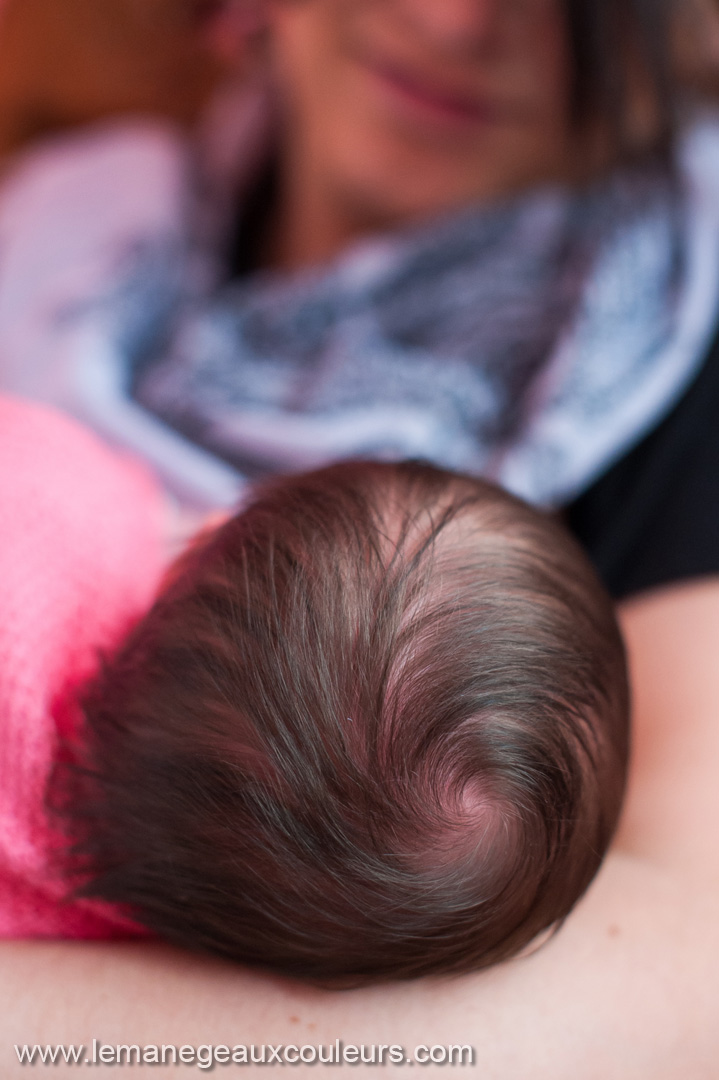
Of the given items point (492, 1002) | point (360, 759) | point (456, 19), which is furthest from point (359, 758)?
point (456, 19)

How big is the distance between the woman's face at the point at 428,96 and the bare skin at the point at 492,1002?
0.72 m

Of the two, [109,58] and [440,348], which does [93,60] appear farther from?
[440,348]

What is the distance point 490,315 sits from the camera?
0.81m

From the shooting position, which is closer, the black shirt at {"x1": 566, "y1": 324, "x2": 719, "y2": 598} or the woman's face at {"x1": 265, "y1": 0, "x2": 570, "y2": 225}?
the black shirt at {"x1": 566, "y1": 324, "x2": 719, "y2": 598}

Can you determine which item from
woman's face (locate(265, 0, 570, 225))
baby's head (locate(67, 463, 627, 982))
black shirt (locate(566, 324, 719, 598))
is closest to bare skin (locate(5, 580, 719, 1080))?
baby's head (locate(67, 463, 627, 982))

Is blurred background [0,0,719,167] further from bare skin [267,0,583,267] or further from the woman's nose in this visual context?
the woman's nose

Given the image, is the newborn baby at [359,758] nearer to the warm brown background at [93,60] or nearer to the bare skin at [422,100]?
the bare skin at [422,100]

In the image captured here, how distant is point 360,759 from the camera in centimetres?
39

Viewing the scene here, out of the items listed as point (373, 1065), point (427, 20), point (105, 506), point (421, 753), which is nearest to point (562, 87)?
point (427, 20)

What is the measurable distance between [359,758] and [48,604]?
20cm

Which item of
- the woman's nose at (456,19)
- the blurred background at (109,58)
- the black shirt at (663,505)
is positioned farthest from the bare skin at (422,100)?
the black shirt at (663,505)

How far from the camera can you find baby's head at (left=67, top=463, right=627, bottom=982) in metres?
0.39

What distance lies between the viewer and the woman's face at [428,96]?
845 mm

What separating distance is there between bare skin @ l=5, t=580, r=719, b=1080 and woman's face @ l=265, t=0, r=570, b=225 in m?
0.72
